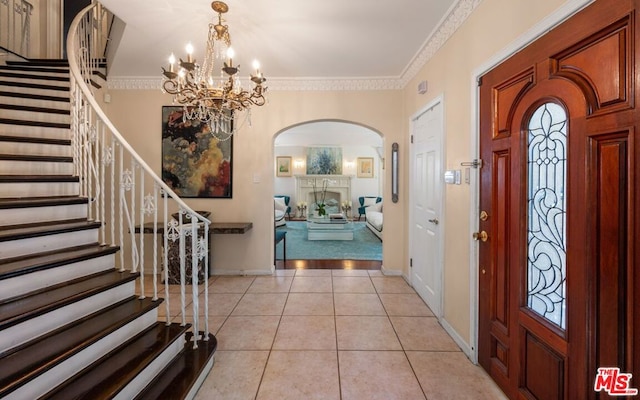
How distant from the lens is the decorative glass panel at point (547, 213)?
1.37m

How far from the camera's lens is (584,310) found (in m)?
1.21

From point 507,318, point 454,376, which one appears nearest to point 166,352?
point 454,376

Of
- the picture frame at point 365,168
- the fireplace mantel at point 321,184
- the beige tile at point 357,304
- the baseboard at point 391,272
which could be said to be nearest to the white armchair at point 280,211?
the fireplace mantel at point 321,184

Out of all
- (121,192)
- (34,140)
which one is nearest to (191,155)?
(34,140)

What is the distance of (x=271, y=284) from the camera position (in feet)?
12.3

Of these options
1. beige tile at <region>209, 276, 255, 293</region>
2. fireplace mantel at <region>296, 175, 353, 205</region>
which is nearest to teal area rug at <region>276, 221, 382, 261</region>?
beige tile at <region>209, 276, 255, 293</region>

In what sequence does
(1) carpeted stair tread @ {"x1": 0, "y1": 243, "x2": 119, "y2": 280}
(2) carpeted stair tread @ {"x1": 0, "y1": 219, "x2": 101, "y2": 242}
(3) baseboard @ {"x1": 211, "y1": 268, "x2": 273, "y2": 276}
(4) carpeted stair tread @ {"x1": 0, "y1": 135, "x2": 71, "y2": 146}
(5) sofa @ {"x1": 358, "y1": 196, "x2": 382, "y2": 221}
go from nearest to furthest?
(1) carpeted stair tread @ {"x1": 0, "y1": 243, "x2": 119, "y2": 280} → (2) carpeted stair tread @ {"x1": 0, "y1": 219, "x2": 101, "y2": 242} → (4) carpeted stair tread @ {"x1": 0, "y1": 135, "x2": 71, "y2": 146} → (3) baseboard @ {"x1": 211, "y1": 268, "x2": 273, "y2": 276} → (5) sofa @ {"x1": 358, "y1": 196, "x2": 382, "y2": 221}

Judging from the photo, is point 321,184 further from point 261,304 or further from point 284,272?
point 261,304

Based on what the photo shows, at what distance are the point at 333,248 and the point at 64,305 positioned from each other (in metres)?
4.63

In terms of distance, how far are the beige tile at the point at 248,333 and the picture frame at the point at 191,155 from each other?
2033 millimetres

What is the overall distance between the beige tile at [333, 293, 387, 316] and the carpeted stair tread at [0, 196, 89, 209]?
256cm

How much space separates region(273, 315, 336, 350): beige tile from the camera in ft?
7.64

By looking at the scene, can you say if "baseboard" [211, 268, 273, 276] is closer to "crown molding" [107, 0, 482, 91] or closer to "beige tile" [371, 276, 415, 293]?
"beige tile" [371, 276, 415, 293]

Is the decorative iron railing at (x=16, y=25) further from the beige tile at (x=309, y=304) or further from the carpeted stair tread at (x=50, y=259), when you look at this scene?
the beige tile at (x=309, y=304)
